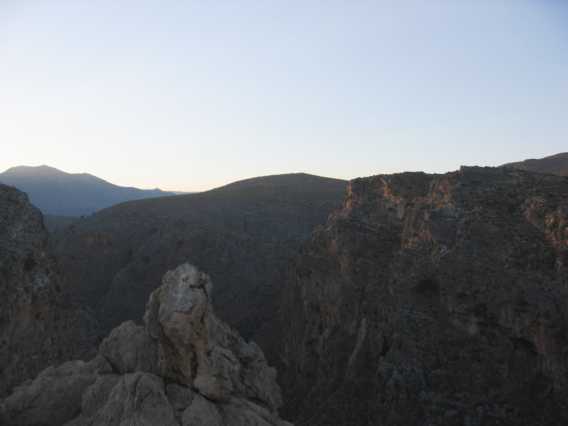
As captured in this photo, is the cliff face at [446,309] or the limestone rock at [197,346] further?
the cliff face at [446,309]

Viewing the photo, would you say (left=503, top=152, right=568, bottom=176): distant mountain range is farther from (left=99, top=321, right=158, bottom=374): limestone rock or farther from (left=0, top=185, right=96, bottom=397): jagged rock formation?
(left=99, top=321, right=158, bottom=374): limestone rock

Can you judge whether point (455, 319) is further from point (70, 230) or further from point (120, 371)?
point (70, 230)

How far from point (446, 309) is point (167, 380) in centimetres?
1947

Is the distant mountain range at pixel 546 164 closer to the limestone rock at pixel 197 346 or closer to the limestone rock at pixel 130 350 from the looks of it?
the limestone rock at pixel 197 346

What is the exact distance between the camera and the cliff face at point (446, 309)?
75.7 feet

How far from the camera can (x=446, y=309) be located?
26812 millimetres

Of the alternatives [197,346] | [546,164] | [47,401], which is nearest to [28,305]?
[47,401]

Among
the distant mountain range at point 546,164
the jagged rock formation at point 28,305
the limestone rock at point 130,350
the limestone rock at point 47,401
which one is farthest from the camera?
the distant mountain range at point 546,164

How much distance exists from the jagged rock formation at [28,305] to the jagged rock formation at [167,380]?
13.8m

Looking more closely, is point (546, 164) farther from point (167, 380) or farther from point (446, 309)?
point (167, 380)

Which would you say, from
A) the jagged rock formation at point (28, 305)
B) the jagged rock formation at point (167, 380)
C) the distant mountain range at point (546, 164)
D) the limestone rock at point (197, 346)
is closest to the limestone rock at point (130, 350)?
the jagged rock formation at point (167, 380)

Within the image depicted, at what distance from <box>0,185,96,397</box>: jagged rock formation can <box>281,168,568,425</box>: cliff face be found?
15.6 metres

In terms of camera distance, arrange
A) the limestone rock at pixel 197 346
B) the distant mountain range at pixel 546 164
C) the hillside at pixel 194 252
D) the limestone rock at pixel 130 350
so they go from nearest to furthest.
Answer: the limestone rock at pixel 197 346 → the limestone rock at pixel 130 350 → the hillside at pixel 194 252 → the distant mountain range at pixel 546 164

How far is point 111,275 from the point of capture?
7056cm
